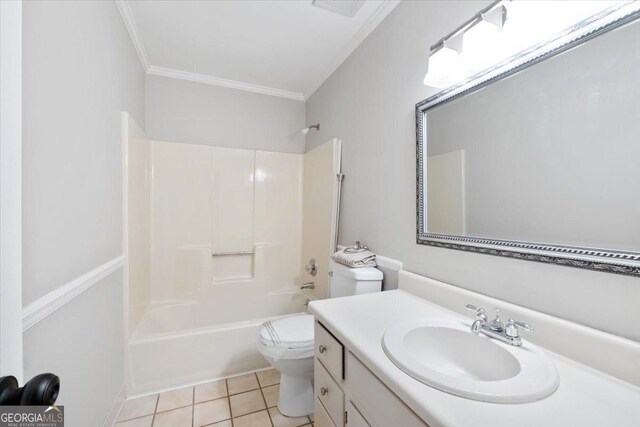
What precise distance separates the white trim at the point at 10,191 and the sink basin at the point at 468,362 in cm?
79

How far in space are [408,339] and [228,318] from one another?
6.53 ft

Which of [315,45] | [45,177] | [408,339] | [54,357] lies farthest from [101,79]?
[408,339]

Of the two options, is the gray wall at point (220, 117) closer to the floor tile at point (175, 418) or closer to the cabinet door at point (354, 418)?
the floor tile at point (175, 418)

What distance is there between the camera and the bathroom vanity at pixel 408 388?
0.53 metres

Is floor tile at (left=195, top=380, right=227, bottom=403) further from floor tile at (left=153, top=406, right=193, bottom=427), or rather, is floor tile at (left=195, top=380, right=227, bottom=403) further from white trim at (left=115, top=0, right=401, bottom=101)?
white trim at (left=115, top=0, right=401, bottom=101)

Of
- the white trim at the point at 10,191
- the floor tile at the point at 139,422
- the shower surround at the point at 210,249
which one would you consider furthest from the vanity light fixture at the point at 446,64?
the floor tile at the point at 139,422

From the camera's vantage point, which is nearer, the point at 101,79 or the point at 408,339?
the point at 408,339

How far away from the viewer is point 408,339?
0.89 metres

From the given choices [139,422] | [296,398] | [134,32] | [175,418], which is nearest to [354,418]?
[296,398]

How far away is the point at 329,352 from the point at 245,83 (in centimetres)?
239

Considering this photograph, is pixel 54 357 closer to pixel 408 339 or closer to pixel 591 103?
pixel 408 339

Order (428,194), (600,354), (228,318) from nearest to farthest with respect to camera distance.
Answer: (600,354)
(428,194)
(228,318)

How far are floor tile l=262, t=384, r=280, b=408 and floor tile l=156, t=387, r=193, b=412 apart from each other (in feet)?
1.52

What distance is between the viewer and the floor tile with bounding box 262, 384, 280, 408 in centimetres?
168
